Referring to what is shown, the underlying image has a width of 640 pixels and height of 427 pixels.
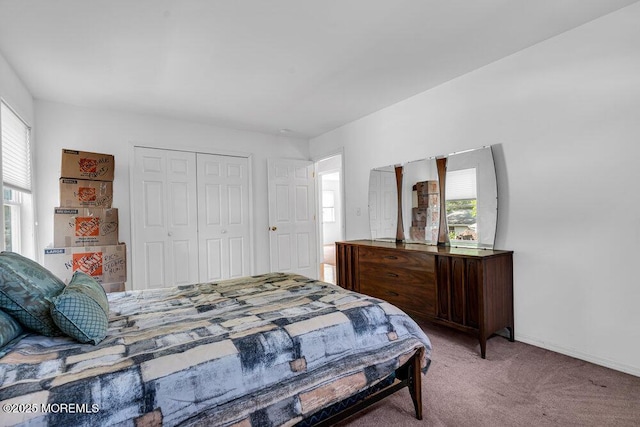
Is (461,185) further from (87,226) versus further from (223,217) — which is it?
(87,226)

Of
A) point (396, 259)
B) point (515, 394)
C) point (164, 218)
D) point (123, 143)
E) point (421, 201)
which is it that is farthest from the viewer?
point (164, 218)

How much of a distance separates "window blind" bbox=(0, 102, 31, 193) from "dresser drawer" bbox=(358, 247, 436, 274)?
3.38m

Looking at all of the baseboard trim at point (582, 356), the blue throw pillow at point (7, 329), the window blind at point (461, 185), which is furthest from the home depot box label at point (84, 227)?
the baseboard trim at point (582, 356)

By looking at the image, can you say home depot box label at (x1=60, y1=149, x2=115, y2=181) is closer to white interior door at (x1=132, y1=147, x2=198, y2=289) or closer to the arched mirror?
white interior door at (x1=132, y1=147, x2=198, y2=289)

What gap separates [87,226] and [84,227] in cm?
2

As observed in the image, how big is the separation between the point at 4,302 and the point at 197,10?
Answer: 188 cm

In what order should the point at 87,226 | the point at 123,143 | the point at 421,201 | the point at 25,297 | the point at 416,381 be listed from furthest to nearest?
the point at 123,143, the point at 421,201, the point at 87,226, the point at 416,381, the point at 25,297

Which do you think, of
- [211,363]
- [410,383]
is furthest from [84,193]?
[410,383]

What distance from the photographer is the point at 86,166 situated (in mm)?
2947

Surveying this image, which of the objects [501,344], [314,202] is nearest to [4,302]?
[501,344]

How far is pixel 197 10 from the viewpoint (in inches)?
75.8

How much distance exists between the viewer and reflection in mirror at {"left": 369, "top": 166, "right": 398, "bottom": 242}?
12.2ft

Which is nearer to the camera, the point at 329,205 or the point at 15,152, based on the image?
the point at 15,152

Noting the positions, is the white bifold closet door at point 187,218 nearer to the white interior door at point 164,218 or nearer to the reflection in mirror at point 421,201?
the white interior door at point 164,218
